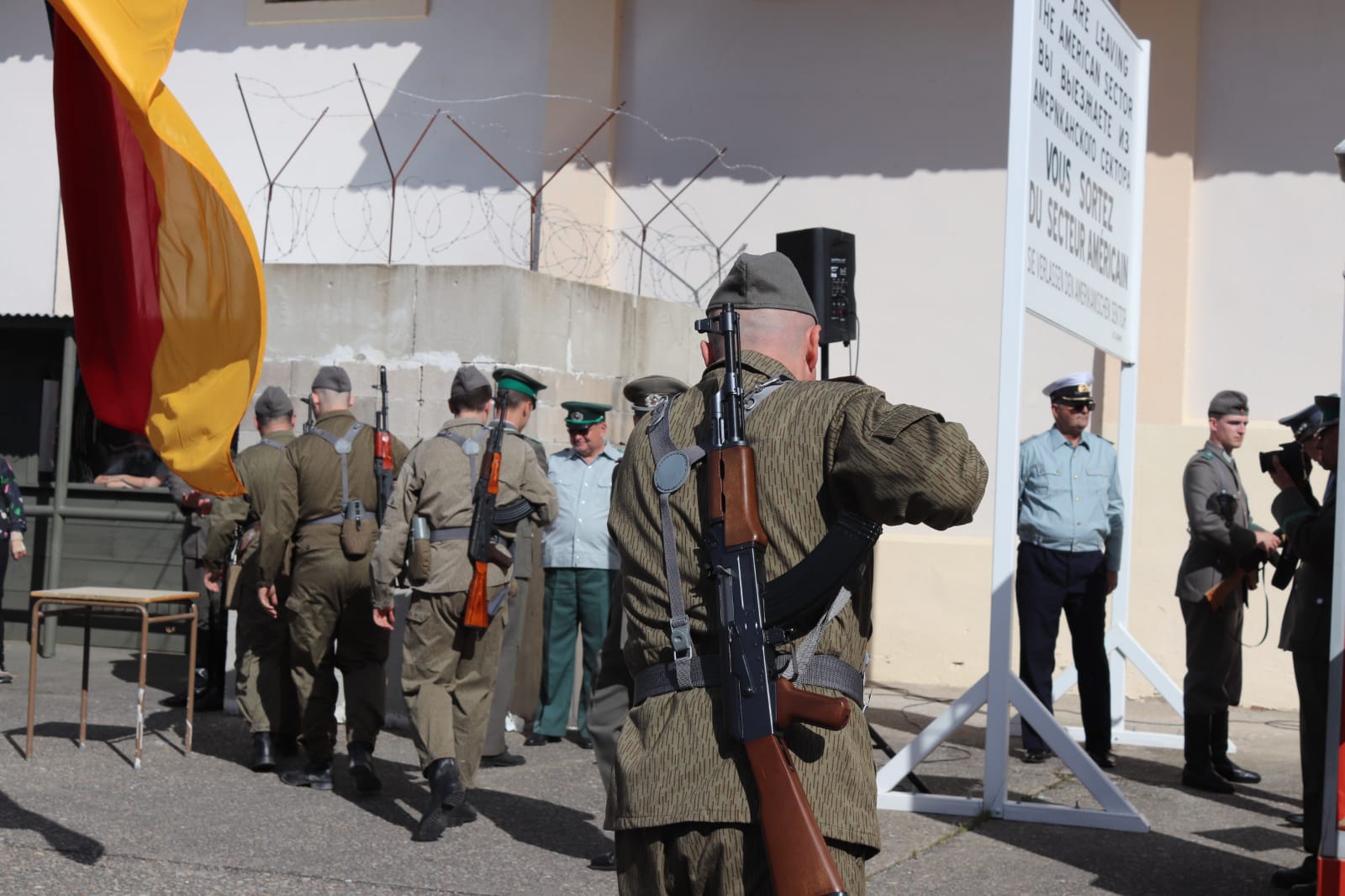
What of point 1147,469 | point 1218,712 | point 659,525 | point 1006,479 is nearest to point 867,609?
point 659,525

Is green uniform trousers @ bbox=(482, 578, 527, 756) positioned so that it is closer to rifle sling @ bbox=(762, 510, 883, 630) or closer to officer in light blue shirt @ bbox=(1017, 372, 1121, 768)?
officer in light blue shirt @ bbox=(1017, 372, 1121, 768)

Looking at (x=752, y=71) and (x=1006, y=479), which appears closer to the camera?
(x=1006, y=479)

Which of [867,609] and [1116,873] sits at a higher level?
[867,609]

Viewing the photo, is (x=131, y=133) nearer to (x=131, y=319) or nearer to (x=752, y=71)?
(x=131, y=319)

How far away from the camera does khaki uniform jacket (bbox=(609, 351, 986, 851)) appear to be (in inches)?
110

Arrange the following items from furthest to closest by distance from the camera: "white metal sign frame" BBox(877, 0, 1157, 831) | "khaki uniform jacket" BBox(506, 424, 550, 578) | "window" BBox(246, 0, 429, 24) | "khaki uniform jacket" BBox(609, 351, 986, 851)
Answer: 1. "window" BBox(246, 0, 429, 24)
2. "khaki uniform jacket" BBox(506, 424, 550, 578)
3. "white metal sign frame" BBox(877, 0, 1157, 831)
4. "khaki uniform jacket" BBox(609, 351, 986, 851)

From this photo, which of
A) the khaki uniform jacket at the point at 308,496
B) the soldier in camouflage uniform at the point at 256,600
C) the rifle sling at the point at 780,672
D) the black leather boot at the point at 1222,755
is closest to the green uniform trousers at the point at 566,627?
the soldier in camouflage uniform at the point at 256,600

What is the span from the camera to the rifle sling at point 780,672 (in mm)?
2887

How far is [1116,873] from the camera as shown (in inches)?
226

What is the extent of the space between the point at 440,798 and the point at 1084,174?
4.10 meters

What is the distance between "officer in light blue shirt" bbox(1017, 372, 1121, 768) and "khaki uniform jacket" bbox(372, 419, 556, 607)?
2.99 m

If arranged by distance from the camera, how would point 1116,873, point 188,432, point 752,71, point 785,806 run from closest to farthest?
point 785,806 < point 188,432 < point 1116,873 < point 752,71

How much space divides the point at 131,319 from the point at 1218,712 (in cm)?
542

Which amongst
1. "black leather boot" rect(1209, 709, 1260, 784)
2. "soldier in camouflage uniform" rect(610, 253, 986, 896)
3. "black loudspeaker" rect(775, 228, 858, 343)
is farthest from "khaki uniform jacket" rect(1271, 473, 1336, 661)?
"soldier in camouflage uniform" rect(610, 253, 986, 896)
